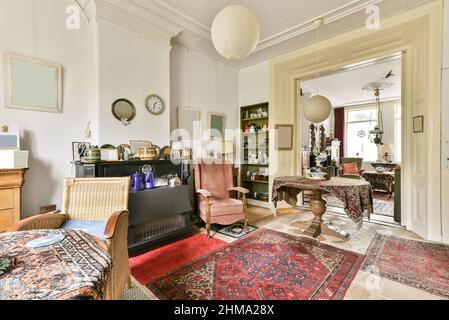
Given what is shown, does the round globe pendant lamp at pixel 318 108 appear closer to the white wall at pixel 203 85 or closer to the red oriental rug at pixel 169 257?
the white wall at pixel 203 85

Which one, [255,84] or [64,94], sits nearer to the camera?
[64,94]

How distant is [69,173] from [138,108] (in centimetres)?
124

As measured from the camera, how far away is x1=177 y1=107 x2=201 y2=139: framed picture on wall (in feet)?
12.8

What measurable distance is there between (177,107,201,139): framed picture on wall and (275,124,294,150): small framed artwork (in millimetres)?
1707

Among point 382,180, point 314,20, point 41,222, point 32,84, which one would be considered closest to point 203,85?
point 314,20

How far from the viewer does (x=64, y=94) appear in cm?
270

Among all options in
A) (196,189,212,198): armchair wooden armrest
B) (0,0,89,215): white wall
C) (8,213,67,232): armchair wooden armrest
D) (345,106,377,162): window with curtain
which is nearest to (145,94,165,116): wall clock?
(0,0,89,215): white wall

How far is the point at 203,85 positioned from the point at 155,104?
1357 millimetres

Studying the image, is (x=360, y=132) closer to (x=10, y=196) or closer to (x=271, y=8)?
(x=271, y=8)

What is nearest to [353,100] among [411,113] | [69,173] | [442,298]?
[411,113]

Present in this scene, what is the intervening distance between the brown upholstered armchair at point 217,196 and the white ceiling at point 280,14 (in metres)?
2.23

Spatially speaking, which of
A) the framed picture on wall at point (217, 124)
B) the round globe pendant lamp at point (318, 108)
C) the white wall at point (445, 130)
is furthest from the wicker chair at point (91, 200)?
the white wall at point (445, 130)

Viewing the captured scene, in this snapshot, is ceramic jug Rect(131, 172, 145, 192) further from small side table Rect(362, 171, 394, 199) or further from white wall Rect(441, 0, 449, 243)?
small side table Rect(362, 171, 394, 199)
